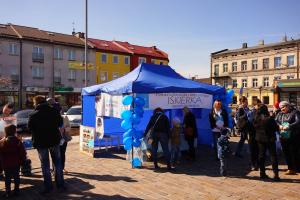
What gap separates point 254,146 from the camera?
28.1ft

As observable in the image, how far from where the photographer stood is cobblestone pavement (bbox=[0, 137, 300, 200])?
6.40 meters

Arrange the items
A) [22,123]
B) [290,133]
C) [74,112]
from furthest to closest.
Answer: [74,112] < [22,123] < [290,133]

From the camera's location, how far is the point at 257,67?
5275 centimetres

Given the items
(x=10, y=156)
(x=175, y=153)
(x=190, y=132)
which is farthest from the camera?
(x=190, y=132)

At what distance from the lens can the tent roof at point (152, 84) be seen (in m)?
9.16

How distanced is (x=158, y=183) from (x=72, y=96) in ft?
124

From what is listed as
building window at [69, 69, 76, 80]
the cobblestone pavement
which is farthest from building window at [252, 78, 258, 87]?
the cobblestone pavement

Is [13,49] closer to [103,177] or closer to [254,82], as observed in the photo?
[103,177]

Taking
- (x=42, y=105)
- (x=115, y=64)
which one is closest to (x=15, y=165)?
(x=42, y=105)

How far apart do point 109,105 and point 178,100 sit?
2.43 metres

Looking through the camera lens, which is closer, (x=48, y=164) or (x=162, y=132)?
(x=48, y=164)

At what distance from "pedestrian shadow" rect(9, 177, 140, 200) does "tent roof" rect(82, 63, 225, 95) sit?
305 centimetres

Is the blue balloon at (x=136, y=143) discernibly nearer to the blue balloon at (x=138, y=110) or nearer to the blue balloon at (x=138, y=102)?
the blue balloon at (x=138, y=110)

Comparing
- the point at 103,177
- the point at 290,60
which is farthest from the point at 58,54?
the point at 103,177
